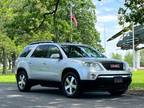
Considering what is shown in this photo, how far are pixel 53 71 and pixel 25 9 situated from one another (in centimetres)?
1851

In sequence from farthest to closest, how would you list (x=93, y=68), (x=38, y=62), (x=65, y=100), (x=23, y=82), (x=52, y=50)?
(x=23, y=82) → (x=38, y=62) → (x=52, y=50) → (x=93, y=68) → (x=65, y=100)

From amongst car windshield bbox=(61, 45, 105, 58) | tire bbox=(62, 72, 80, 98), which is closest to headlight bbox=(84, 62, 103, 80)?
tire bbox=(62, 72, 80, 98)

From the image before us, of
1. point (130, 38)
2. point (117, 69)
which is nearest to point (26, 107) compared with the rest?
point (117, 69)

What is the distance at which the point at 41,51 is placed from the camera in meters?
18.0

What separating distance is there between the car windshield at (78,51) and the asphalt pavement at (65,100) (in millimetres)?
1358

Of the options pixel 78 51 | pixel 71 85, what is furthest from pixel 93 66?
pixel 78 51

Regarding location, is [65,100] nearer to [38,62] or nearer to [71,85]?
[71,85]

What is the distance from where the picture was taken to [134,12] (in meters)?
21.7

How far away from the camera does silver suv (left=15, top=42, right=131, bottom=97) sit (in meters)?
15.6

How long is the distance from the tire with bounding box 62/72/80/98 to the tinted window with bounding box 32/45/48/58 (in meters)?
1.78

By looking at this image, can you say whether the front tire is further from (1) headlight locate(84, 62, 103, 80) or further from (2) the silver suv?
(1) headlight locate(84, 62, 103, 80)

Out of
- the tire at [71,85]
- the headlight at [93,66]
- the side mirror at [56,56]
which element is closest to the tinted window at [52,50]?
the side mirror at [56,56]

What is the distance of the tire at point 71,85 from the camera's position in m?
15.7

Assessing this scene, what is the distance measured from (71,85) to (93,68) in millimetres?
954
